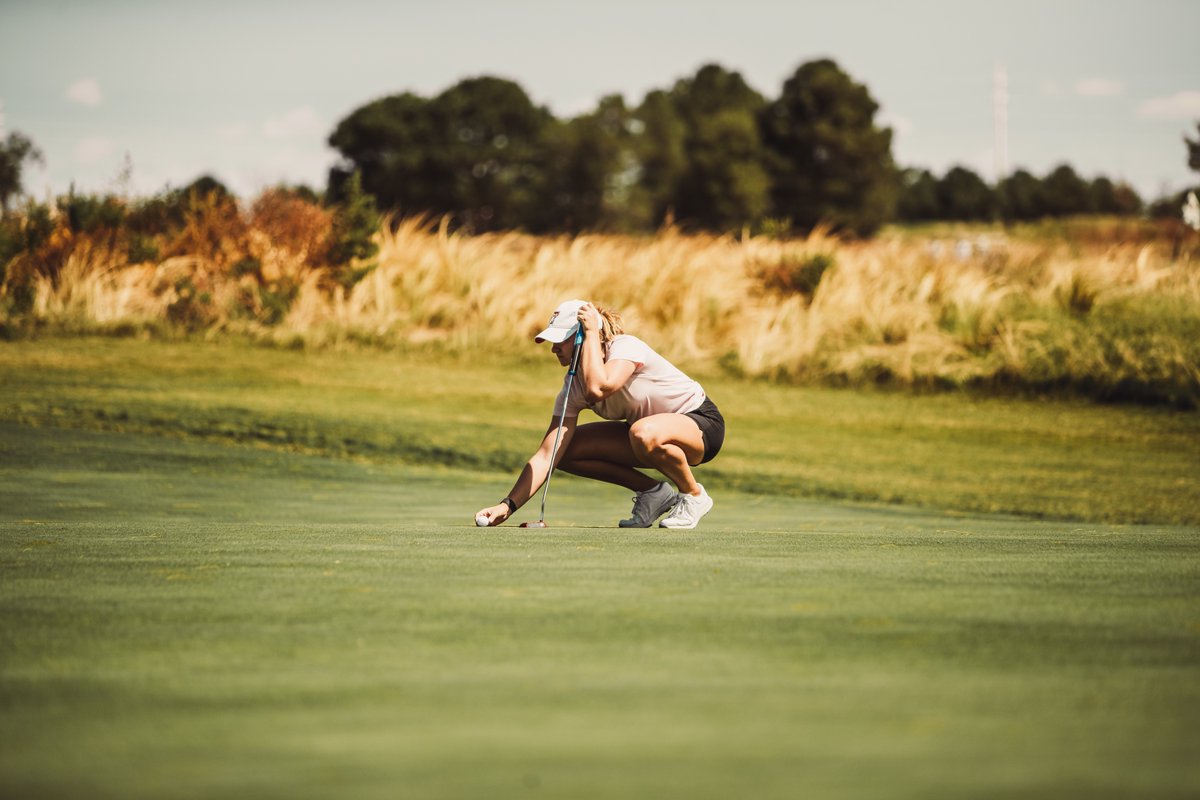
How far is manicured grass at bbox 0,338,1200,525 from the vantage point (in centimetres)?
1194

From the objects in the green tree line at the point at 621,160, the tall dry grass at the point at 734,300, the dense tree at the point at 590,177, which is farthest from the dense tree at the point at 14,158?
the tall dry grass at the point at 734,300

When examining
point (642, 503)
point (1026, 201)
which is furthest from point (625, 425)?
point (1026, 201)

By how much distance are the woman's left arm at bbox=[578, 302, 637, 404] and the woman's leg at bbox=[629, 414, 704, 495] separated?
29 cm

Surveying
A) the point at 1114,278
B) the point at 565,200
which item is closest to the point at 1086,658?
the point at 1114,278

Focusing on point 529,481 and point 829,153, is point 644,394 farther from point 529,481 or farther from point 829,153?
point 829,153

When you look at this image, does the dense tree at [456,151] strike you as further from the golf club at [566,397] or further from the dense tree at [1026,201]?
the golf club at [566,397]

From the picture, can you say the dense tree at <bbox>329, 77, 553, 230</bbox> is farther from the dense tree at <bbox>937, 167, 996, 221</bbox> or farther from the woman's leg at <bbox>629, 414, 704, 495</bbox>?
the woman's leg at <bbox>629, 414, 704, 495</bbox>

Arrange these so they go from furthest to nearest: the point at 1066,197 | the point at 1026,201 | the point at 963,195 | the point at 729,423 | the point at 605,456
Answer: the point at 963,195
the point at 1026,201
the point at 1066,197
the point at 729,423
the point at 605,456

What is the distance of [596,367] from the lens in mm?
6867

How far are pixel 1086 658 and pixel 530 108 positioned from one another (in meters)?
→ 76.0

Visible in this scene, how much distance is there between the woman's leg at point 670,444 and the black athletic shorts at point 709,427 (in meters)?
0.07

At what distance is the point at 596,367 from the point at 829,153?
223 feet

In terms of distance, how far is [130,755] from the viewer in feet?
9.34

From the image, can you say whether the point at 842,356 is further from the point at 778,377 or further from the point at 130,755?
the point at 130,755
